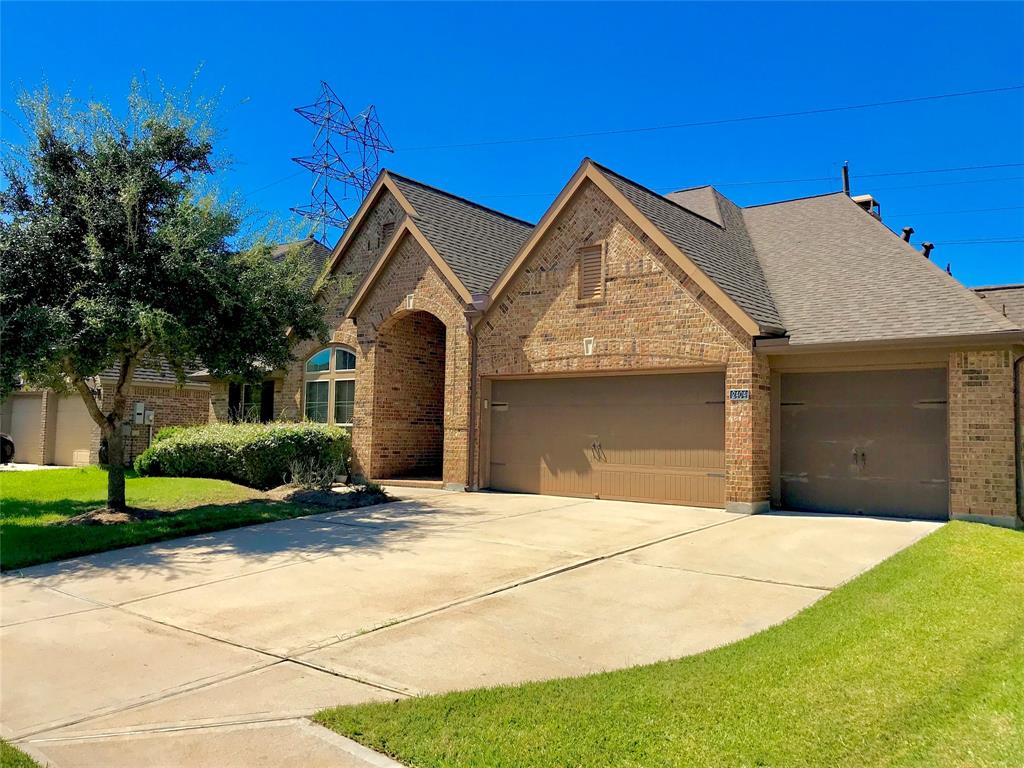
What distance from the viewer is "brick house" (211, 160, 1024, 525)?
12.1m

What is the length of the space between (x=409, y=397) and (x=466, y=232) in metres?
4.67

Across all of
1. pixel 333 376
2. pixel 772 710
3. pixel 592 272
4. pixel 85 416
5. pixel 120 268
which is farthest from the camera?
pixel 85 416

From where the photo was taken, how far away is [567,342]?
15.4 m

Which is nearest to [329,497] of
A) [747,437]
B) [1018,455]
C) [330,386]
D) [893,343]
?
[330,386]

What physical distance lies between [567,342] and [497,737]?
11.6m

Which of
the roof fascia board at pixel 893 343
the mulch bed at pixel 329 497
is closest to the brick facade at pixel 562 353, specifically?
the roof fascia board at pixel 893 343

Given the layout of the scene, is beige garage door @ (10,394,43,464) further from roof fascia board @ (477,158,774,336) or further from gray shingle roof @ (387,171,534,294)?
roof fascia board @ (477,158,774,336)

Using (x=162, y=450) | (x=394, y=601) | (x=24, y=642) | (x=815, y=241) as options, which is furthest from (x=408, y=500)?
(x=815, y=241)

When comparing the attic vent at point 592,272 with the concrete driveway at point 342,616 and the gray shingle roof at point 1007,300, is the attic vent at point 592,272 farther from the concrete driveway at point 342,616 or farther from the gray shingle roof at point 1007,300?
the gray shingle roof at point 1007,300

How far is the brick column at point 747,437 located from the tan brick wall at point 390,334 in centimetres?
637

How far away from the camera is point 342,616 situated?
687cm

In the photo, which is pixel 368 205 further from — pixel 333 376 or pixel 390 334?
pixel 333 376

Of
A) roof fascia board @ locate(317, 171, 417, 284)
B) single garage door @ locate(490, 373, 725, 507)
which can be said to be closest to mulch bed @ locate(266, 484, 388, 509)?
single garage door @ locate(490, 373, 725, 507)

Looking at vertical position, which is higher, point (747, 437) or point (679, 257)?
point (679, 257)
